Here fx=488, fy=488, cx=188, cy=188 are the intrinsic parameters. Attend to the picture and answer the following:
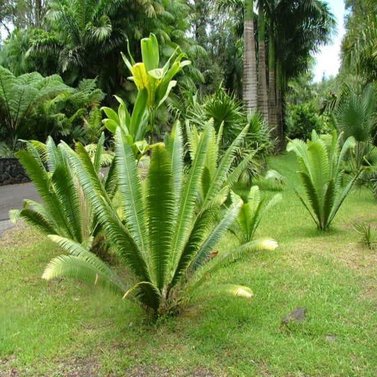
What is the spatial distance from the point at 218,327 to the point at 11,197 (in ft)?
28.2

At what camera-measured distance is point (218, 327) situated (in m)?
3.92

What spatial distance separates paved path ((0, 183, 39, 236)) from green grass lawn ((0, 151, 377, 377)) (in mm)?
3277

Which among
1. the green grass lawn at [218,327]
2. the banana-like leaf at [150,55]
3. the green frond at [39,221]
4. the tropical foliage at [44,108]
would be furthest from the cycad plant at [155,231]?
the tropical foliage at [44,108]

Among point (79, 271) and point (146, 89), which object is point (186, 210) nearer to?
point (79, 271)

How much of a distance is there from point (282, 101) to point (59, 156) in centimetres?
2137

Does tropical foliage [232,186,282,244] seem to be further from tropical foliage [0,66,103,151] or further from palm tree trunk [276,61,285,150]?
palm tree trunk [276,61,285,150]

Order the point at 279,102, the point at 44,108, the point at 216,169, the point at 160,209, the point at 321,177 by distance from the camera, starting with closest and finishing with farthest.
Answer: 1. the point at 160,209
2. the point at 216,169
3. the point at 321,177
4. the point at 44,108
5. the point at 279,102

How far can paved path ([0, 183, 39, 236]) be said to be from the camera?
29.4 ft

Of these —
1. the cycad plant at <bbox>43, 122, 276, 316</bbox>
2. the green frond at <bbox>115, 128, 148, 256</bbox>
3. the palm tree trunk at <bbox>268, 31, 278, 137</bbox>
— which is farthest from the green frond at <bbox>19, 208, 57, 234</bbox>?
the palm tree trunk at <bbox>268, 31, 278, 137</bbox>

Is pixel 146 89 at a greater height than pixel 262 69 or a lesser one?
lesser

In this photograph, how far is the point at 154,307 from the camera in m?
4.07

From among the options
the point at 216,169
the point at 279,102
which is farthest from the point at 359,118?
the point at 279,102

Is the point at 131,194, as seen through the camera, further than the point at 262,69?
No

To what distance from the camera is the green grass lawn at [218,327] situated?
3430mm
